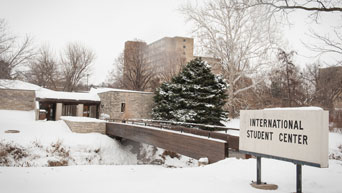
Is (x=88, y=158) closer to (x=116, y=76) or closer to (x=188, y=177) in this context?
(x=188, y=177)

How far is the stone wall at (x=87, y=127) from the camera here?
730 inches

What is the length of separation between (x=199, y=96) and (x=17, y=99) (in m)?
21.6

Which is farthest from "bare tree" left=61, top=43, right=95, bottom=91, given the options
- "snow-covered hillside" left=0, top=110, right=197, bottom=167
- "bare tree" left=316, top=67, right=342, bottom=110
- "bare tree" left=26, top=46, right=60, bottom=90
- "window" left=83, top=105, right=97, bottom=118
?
"bare tree" left=316, top=67, right=342, bottom=110

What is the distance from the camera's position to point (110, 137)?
19.6m

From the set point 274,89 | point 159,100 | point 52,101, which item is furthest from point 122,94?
point 274,89

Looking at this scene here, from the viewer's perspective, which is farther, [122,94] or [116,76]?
[116,76]

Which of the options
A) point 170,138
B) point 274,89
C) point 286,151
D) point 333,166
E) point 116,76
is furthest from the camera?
point 116,76

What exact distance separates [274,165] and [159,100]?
63.9ft

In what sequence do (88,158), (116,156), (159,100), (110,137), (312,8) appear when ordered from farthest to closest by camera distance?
(159,100), (110,137), (116,156), (88,158), (312,8)

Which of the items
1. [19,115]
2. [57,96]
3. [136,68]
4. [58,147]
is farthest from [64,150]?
[136,68]

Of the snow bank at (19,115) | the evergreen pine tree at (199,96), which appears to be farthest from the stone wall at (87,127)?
the snow bank at (19,115)

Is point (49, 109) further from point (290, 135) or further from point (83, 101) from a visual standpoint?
point (290, 135)

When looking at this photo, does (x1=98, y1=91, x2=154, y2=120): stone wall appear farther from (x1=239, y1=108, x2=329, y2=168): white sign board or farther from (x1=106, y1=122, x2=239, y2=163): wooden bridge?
(x1=239, y1=108, x2=329, y2=168): white sign board

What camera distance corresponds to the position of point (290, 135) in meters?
4.70
